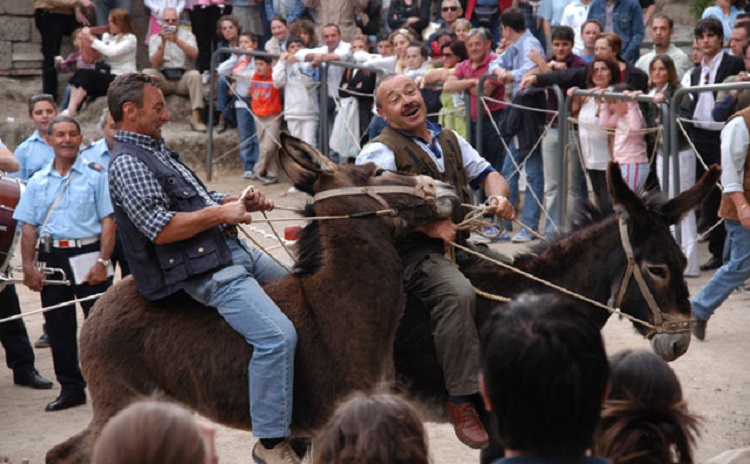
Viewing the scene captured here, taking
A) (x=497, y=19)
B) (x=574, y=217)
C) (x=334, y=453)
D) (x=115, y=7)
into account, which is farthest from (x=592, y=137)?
(x=115, y=7)

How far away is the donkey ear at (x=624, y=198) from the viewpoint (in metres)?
5.12

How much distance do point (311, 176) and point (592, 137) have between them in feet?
21.1

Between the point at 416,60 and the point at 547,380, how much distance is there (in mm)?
10684

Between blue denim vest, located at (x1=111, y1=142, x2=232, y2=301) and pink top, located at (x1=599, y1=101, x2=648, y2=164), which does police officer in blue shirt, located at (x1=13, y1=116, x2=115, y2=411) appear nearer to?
blue denim vest, located at (x1=111, y1=142, x2=232, y2=301)

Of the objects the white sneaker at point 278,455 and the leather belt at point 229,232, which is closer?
the white sneaker at point 278,455

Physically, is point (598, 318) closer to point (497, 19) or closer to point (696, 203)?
point (696, 203)

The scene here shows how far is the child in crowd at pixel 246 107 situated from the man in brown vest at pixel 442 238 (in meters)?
9.74

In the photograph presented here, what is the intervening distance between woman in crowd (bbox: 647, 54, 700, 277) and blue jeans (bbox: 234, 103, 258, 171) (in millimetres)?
6817

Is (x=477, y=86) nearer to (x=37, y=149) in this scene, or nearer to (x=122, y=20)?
(x=37, y=149)

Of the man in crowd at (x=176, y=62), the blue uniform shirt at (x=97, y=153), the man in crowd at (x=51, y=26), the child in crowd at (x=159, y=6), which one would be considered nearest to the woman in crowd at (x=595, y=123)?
the blue uniform shirt at (x=97, y=153)

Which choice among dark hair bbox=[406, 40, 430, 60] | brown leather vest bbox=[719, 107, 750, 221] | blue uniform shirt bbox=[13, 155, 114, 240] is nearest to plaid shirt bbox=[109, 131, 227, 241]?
blue uniform shirt bbox=[13, 155, 114, 240]

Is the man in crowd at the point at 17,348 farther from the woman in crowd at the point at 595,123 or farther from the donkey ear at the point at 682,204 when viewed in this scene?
the woman in crowd at the point at 595,123

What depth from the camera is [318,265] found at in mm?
5023

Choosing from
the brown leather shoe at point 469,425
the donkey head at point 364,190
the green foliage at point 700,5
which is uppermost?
the green foliage at point 700,5
